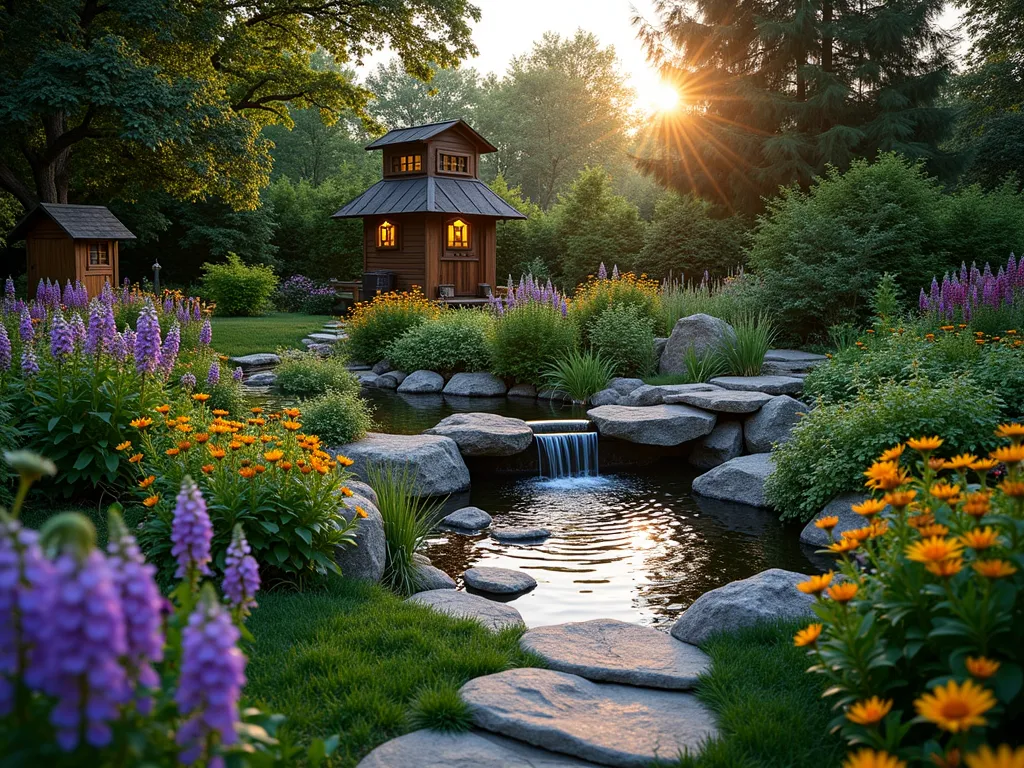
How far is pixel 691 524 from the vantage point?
721 cm

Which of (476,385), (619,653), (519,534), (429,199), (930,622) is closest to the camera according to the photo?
(930,622)

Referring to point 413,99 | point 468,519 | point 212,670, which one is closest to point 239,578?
point 212,670

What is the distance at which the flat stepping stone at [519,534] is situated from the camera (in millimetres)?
6833

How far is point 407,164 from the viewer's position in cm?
2388

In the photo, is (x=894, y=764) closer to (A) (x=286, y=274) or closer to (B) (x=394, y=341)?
(B) (x=394, y=341)

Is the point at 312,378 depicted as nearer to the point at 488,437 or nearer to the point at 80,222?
the point at 488,437

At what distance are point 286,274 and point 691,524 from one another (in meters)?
25.8

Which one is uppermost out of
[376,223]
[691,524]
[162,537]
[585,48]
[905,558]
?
[585,48]

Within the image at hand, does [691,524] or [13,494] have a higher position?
[13,494]

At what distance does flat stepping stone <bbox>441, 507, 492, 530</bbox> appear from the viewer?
23.2ft

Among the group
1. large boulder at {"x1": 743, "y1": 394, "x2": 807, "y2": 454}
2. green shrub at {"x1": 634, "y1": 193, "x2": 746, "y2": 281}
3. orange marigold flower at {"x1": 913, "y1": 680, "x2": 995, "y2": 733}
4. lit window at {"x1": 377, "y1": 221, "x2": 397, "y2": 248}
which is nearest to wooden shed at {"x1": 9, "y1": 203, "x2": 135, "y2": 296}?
lit window at {"x1": 377, "y1": 221, "x2": 397, "y2": 248}

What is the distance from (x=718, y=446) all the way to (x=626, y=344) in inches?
147

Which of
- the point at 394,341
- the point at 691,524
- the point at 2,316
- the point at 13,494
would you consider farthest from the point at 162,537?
the point at 394,341

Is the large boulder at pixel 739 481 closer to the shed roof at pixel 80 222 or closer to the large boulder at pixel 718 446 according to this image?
the large boulder at pixel 718 446
